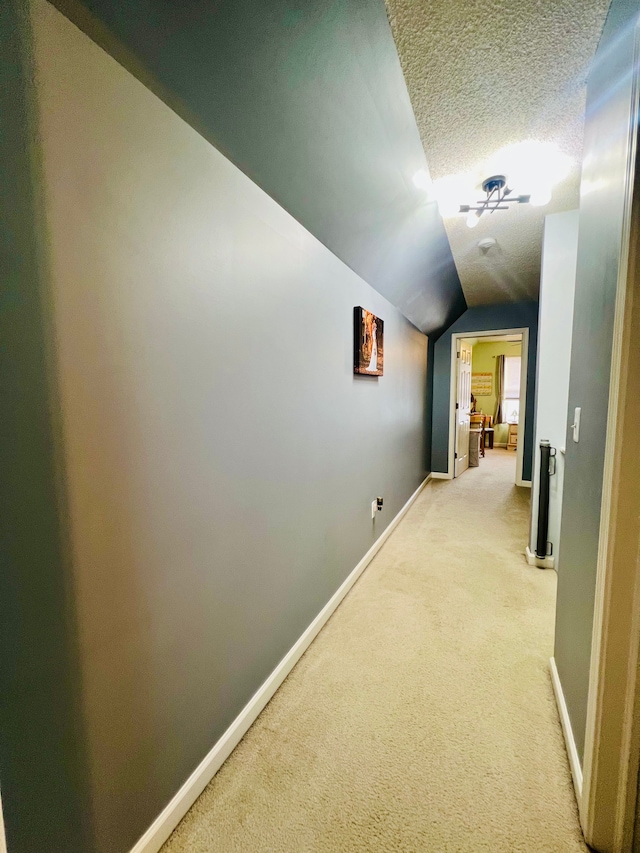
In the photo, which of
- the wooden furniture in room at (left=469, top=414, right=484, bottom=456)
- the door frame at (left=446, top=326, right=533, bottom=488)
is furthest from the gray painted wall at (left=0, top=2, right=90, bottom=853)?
the wooden furniture in room at (left=469, top=414, right=484, bottom=456)

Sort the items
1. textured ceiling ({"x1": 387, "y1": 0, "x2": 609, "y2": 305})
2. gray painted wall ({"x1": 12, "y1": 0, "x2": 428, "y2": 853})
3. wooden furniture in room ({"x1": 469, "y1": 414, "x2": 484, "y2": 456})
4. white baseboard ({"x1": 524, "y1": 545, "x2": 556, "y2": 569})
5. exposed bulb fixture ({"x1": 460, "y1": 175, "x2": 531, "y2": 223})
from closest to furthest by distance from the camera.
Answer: gray painted wall ({"x1": 12, "y1": 0, "x2": 428, "y2": 853}), textured ceiling ({"x1": 387, "y1": 0, "x2": 609, "y2": 305}), exposed bulb fixture ({"x1": 460, "y1": 175, "x2": 531, "y2": 223}), white baseboard ({"x1": 524, "y1": 545, "x2": 556, "y2": 569}), wooden furniture in room ({"x1": 469, "y1": 414, "x2": 484, "y2": 456})

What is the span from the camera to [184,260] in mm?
988

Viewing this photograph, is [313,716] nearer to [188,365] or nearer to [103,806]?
[103,806]

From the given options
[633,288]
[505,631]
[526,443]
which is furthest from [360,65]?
[526,443]

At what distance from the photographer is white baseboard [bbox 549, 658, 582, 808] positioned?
42.0 inches

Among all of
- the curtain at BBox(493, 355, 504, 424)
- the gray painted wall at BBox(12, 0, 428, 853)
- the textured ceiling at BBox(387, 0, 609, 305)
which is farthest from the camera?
the curtain at BBox(493, 355, 504, 424)

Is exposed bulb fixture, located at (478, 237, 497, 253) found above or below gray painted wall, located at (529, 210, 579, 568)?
above

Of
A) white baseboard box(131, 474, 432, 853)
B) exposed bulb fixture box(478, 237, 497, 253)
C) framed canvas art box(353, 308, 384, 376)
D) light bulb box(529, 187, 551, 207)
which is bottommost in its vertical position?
white baseboard box(131, 474, 432, 853)

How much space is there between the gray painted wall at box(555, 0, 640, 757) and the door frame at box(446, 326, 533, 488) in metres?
3.56

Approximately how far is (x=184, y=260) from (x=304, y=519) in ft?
4.05

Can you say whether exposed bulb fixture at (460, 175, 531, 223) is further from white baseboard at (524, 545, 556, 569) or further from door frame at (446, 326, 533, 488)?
door frame at (446, 326, 533, 488)

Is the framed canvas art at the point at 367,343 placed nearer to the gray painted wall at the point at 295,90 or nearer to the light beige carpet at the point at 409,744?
the gray painted wall at the point at 295,90

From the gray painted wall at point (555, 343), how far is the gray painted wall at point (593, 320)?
1174mm

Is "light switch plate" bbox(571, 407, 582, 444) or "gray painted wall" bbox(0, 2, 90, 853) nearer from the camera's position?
"gray painted wall" bbox(0, 2, 90, 853)
